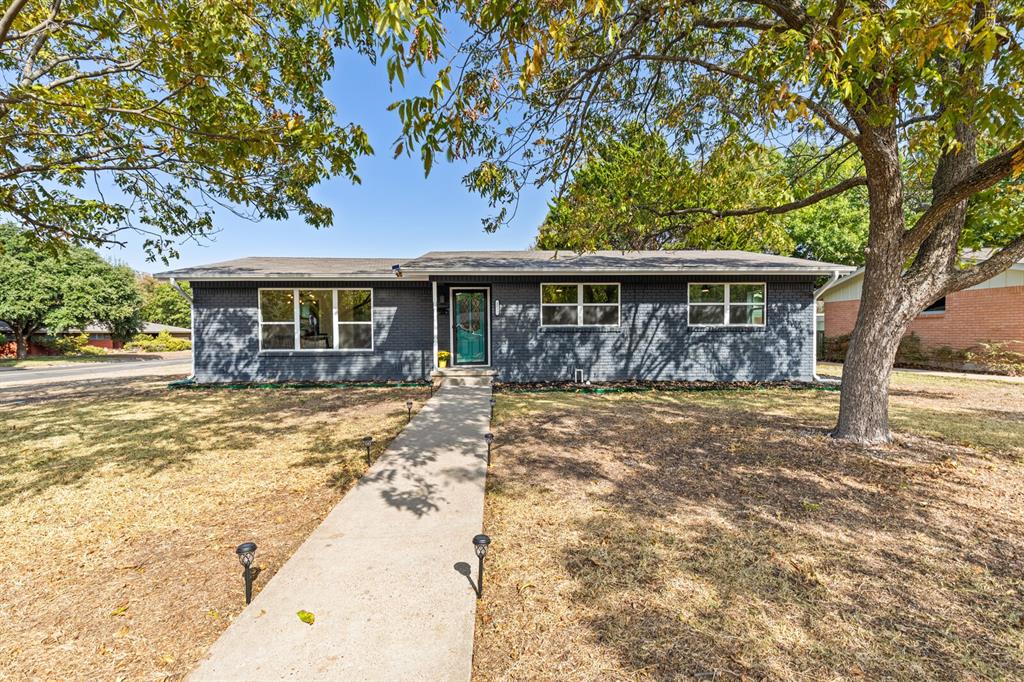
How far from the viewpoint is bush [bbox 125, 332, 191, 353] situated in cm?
3422

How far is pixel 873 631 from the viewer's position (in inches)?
88.9

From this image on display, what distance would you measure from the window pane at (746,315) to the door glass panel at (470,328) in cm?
660

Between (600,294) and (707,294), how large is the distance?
2836 millimetres

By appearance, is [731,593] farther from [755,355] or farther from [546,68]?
[755,355]

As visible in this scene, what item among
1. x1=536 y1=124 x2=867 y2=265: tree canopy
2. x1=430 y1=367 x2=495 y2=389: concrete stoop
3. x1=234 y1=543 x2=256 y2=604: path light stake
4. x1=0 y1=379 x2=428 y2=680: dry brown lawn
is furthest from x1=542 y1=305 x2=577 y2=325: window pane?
x1=234 y1=543 x2=256 y2=604: path light stake

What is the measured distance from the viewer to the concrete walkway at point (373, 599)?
195 cm

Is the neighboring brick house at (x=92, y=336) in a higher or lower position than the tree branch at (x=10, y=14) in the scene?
lower

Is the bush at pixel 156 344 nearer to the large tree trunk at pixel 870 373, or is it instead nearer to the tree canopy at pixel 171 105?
the tree canopy at pixel 171 105

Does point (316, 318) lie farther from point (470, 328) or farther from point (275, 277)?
point (470, 328)

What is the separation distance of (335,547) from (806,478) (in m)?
4.47

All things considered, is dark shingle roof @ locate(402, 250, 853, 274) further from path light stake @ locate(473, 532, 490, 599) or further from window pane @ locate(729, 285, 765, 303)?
path light stake @ locate(473, 532, 490, 599)

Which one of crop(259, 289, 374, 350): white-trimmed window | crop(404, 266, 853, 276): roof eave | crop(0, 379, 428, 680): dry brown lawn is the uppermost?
crop(404, 266, 853, 276): roof eave

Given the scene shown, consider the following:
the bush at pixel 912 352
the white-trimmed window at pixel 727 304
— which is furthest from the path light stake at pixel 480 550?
the bush at pixel 912 352

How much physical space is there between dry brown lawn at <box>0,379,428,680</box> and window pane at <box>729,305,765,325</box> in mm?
8915
